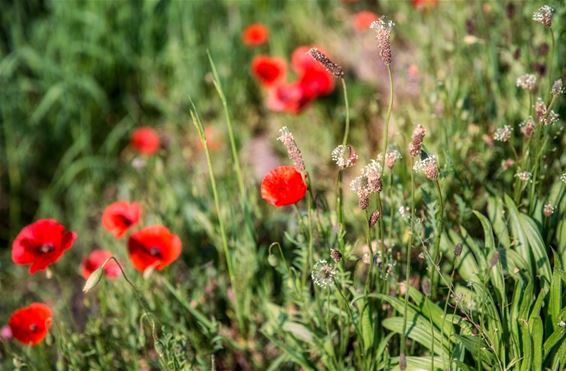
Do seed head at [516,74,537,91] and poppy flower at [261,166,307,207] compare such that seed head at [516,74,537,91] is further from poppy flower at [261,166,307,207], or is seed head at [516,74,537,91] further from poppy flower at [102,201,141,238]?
poppy flower at [102,201,141,238]

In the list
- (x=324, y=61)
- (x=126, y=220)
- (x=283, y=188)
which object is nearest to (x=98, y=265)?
(x=126, y=220)

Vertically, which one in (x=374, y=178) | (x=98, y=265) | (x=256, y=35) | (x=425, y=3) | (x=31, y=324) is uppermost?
(x=425, y=3)

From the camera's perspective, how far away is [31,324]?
200 centimetres

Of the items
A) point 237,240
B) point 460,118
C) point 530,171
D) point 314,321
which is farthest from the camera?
point 460,118

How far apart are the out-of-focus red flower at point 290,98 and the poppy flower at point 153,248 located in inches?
41.4

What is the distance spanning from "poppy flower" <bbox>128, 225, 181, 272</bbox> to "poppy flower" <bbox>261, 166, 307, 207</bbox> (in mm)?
461

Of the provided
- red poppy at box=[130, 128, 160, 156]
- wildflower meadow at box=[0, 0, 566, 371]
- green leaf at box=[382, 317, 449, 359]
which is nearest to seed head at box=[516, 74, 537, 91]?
wildflower meadow at box=[0, 0, 566, 371]

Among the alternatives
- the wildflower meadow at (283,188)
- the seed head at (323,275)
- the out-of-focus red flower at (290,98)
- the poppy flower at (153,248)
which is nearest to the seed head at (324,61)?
the wildflower meadow at (283,188)

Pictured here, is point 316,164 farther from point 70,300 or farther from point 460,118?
point 70,300

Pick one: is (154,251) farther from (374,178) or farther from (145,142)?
(145,142)

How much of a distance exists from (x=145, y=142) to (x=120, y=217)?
1.07 meters

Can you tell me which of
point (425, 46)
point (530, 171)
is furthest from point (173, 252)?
point (425, 46)

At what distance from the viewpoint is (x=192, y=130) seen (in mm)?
3486

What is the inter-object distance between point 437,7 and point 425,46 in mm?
400
